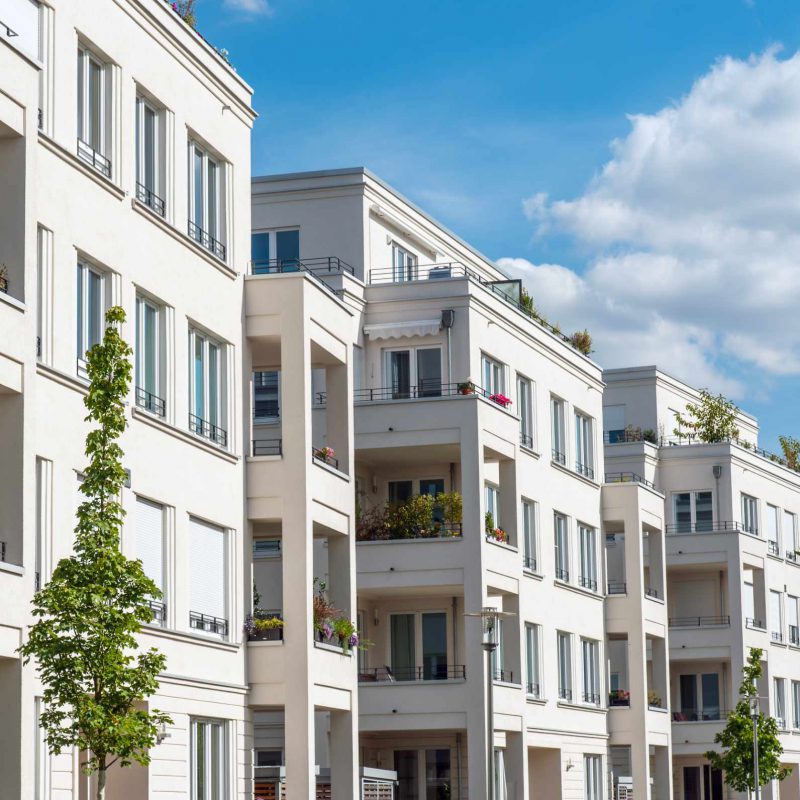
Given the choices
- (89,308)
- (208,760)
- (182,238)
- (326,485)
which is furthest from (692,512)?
(89,308)

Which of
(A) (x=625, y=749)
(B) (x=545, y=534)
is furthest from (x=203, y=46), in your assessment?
(A) (x=625, y=749)

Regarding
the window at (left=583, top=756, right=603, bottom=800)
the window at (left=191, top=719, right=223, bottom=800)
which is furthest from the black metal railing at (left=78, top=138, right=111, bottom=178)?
the window at (left=583, top=756, right=603, bottom=800)

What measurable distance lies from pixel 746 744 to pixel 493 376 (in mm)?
19239

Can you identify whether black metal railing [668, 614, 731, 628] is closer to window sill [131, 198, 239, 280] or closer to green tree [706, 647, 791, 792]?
green tree [706, 647, 791, 792]

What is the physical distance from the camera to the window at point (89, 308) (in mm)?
28484

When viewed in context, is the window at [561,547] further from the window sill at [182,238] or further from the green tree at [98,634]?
the green tree at [98,634]

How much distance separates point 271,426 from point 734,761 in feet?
77.9

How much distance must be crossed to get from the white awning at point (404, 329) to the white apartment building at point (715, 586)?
670 inches

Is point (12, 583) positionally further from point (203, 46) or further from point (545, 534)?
point (545, 534)

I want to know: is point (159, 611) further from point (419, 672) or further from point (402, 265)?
point (402, 265)

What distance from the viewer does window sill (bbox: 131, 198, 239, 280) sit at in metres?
31.0

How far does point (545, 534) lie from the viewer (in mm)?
50531

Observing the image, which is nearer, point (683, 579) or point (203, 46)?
point (203, 46)

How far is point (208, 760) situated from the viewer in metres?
32.2
